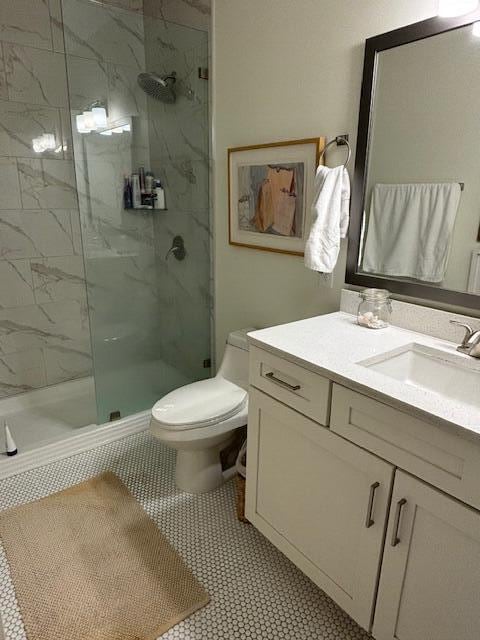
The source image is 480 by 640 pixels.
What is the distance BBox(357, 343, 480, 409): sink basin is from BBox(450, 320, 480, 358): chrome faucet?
0.9 inches

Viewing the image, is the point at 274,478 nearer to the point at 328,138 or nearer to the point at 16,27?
the point at 328,138

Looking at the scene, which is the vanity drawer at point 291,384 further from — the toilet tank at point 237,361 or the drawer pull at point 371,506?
the toilet tank at point 237,361

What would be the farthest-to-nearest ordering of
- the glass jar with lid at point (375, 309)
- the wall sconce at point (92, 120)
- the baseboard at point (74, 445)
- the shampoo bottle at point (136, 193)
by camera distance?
the shampoo bottle at point (136, 193) → the wall sconce at point (92, 120) → the baseboard at point (74, 445) → the glass jar with lid at point (375, 309)

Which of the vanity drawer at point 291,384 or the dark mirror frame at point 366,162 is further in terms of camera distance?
the dark mirror frame at point 366,162

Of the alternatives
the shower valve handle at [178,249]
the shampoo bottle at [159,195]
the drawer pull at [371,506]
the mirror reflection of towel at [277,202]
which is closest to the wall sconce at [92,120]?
the shampoo bottle at [159,195]

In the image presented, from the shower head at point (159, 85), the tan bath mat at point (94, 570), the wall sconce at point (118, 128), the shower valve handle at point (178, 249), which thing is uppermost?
the shower head at point (159, 85)

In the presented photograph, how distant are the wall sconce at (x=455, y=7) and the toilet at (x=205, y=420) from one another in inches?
56.9

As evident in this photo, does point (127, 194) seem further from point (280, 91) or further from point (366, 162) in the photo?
point (366, 162)

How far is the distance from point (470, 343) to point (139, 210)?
2083 mm

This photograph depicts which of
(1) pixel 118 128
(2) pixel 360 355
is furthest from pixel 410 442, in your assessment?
(1) pixel 118 128

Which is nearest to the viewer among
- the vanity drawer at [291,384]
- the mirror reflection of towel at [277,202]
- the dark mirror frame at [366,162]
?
the vanity drawer at [291,384]

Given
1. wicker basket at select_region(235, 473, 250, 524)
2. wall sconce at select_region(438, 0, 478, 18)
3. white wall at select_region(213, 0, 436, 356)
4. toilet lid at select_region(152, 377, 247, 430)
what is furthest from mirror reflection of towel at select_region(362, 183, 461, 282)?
wicker basket at select_region(235, 473, 250, 524)

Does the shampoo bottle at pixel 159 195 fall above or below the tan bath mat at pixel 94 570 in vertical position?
above

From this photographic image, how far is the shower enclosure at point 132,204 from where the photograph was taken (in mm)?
2299
